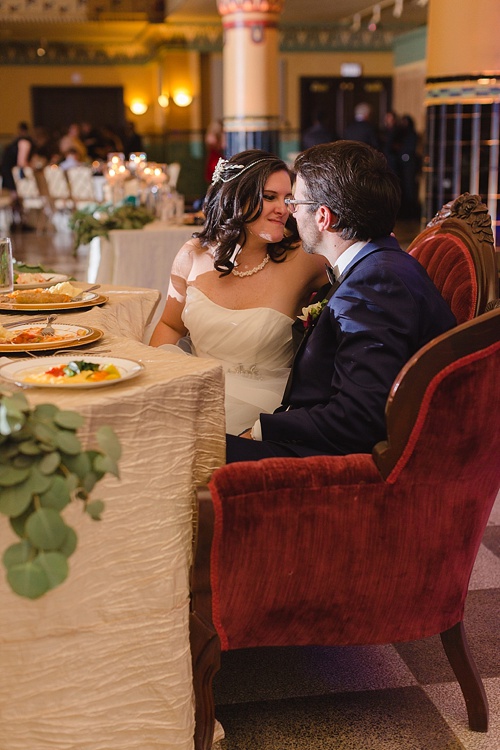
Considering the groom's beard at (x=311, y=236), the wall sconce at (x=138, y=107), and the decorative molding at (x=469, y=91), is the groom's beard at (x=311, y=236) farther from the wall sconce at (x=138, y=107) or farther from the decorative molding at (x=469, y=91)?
the wall sconce at (x=138, y=107)

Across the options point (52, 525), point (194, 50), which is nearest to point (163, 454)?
point (52, 525)

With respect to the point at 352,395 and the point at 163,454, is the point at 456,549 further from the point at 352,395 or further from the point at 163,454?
the point at 163,454

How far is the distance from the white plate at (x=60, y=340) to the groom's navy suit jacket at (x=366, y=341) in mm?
455

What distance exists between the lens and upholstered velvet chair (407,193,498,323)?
221 centimetres

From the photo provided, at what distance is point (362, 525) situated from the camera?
172 centimetres

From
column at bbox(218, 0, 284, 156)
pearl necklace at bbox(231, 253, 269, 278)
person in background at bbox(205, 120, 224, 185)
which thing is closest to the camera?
pearl necklace at bbox(231, 253, 269, 278)

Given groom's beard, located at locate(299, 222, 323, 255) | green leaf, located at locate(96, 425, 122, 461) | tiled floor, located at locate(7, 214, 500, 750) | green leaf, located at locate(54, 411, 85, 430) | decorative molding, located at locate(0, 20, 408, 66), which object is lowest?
tiled floor, located at locate(7, 214, 500, 750)

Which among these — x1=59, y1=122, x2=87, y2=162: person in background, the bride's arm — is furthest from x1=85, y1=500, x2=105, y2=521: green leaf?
x1=59, y1=122, x2=87, y2=162: person in background

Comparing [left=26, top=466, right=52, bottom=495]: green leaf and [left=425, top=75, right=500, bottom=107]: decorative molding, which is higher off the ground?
[left=425, top=75, right=500, bottom=107]: decorative molding

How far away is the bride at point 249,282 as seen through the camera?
8.69ft

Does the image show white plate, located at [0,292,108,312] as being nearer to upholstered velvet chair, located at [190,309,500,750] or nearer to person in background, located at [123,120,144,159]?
upholstered velvet chair, located at [190,309,500,750]

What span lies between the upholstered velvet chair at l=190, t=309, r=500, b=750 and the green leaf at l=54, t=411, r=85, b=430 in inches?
14.4

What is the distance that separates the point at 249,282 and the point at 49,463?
157 cm

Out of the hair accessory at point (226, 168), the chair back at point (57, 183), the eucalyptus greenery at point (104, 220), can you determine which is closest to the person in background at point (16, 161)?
the chair back at point (57, 183)
